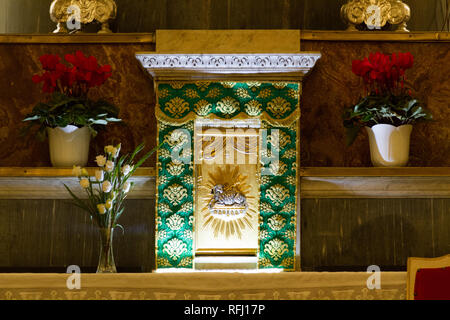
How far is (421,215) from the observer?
2.24 metres

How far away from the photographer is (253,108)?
2.05 m

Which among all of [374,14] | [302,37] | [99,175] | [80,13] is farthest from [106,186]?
[374,14]

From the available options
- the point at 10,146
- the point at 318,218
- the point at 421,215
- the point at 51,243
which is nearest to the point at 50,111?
the point at 10,146

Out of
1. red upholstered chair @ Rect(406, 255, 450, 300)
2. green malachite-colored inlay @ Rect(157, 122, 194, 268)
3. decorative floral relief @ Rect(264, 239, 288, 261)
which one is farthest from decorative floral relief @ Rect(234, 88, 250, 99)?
red upholstered chair @ Rect(406, 255, 450, 300)

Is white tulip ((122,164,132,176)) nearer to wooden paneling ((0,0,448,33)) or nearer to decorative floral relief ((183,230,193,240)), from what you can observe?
decorative floral relief ((183,230,193,240))

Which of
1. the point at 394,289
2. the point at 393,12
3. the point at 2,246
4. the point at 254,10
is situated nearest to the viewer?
the point at 394,289

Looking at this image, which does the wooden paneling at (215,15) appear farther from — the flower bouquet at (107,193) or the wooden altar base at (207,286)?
the wooden altar base at (207,286)

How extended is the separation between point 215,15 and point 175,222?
113 centimetres

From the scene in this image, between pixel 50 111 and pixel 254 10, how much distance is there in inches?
46.5

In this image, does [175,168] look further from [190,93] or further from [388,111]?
[388,111]

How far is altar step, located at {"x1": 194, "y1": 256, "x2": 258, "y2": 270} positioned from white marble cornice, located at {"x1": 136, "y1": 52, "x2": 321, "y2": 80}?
2.31 feet

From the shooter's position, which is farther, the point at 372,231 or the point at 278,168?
the point at 372,231

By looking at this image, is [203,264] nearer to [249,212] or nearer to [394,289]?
[249,212]

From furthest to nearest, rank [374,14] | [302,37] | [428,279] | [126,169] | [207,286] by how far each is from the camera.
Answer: [374,14] < [302,37] < [126,169] < [207,286] < [428,279]
